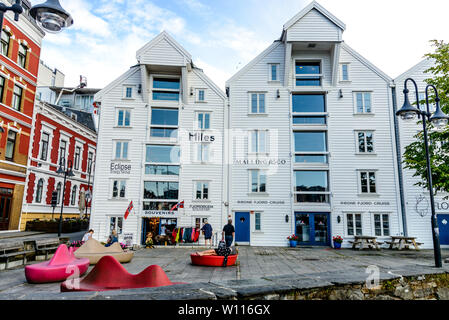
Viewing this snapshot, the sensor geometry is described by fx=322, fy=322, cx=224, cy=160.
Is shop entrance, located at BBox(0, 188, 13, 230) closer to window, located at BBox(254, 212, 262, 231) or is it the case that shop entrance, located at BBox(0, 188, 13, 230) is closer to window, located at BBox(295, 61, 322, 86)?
window, located at BBox(254, 212, 262, 231)

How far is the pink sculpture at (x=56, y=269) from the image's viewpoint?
33.4 ft

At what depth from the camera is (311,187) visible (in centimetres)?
2553

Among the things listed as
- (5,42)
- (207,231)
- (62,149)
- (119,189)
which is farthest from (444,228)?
(5,42)

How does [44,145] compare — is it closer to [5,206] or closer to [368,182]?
[5,206]

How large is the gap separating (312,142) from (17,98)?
Result: 25227 mm

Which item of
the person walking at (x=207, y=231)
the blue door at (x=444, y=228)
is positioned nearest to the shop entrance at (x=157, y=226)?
the person walking at (x=207, y=231)

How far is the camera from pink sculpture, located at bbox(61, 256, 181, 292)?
6203mm

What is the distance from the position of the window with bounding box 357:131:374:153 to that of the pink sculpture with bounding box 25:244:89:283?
72.3 ft

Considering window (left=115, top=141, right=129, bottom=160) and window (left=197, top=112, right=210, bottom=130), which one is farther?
window (left=197, top=112, right=210, bottom=130)

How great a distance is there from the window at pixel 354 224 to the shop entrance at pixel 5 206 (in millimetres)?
27217

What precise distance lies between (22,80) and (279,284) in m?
30.9

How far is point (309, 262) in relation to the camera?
1605 centimetres

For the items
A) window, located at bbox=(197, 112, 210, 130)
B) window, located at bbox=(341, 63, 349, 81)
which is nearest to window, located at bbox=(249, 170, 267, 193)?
window, located at bbox=(197, 112, 210, 130)

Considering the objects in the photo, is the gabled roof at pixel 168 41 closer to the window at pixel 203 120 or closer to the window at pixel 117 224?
the window at pixel 203 120
